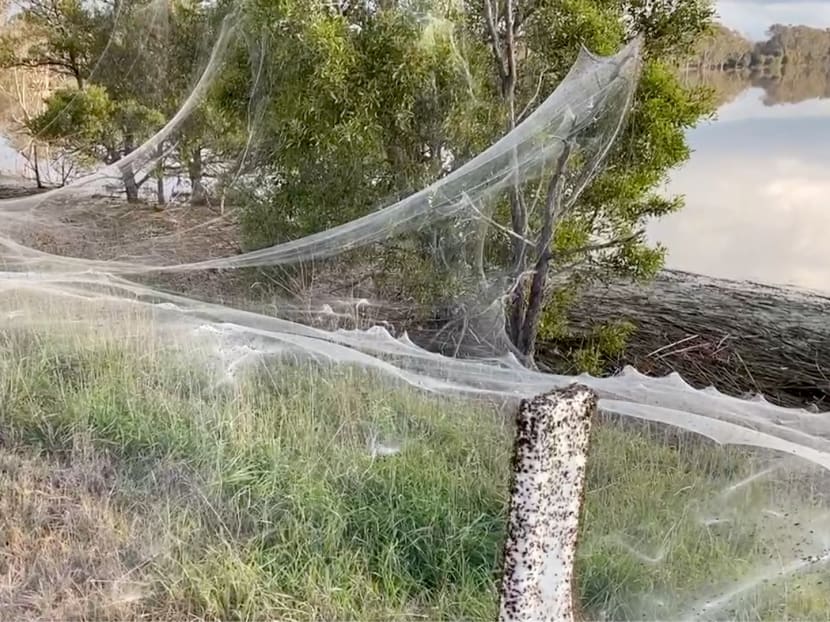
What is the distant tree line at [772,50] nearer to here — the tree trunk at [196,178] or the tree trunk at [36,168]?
the tree trunk at [196,178]

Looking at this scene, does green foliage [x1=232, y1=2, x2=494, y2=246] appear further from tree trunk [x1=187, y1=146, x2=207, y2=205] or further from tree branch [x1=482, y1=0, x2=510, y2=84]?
tree trunk [x1=187, y1=146, x2=207, y2=205]

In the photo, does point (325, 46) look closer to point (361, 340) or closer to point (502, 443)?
point (361, 340)

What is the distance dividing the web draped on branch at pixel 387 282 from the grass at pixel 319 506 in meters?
0.05

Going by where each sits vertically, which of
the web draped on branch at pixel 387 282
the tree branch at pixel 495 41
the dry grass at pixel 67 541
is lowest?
the dry grass at pixel 67 541

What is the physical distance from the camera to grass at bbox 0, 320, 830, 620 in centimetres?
132

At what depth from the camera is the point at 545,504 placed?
947mm

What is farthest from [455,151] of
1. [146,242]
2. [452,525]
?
[452,525]

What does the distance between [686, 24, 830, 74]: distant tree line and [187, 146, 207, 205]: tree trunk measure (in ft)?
7.17

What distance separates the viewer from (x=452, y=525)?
60.9 inches

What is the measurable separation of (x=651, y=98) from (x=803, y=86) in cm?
284

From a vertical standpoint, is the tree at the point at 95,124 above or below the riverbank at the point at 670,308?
above

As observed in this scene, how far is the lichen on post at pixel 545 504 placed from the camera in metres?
0.92

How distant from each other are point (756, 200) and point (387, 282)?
2.73 m

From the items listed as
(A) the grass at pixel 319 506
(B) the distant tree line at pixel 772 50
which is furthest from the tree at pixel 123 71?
(B) the distant tree line at pixel 772 50
